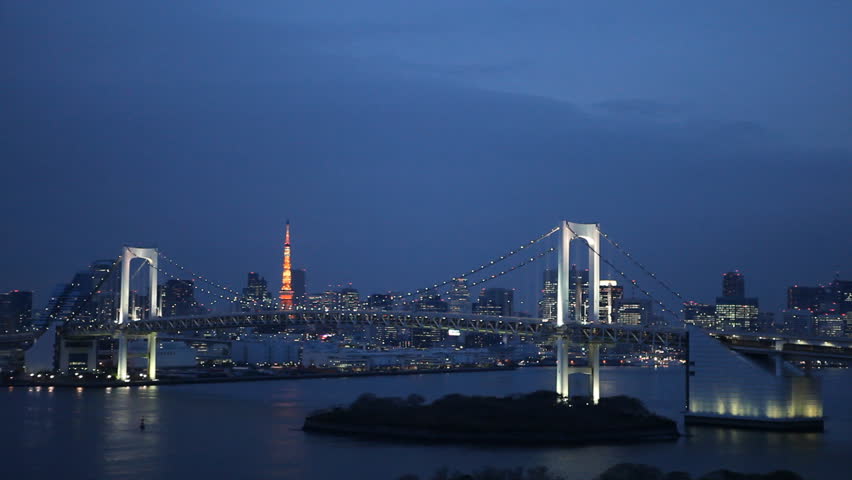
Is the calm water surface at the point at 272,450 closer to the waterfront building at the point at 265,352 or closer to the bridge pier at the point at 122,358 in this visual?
the bridge pier at the point at 122,358

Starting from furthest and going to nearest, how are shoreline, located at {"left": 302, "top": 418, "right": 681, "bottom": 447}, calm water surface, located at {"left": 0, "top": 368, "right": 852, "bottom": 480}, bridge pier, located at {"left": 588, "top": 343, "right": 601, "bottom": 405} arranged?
bridge pier, located at {"left": 588, "top": 343, "right": 601, "bottom": 405} → shoreline, located at {"left": 302, "top": 418, "right": 681, "bottom": 447} → calm water surface, located at {"left": 0, "top": 368, "right": 852, "bottom": 480}

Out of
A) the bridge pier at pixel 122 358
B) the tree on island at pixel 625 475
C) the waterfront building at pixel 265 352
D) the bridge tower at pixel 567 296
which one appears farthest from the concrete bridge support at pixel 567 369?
the waterfront building at pixel 265 352

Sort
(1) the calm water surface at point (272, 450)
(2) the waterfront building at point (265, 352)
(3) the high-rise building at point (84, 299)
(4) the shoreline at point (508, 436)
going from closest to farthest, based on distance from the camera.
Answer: (1) the calm water surface at point (272, 450), (4) the shoreline at point (508, 436), (3) the high-rise building at point (84, 299), (2) the waterfront building at point (265, 352)

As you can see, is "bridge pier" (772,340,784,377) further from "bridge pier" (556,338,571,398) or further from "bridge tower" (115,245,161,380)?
"bridge tower" (115,245,161,380)

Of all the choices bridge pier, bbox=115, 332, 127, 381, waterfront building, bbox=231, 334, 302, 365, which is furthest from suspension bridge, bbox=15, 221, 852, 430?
waterfront building, bbox=231, 334, 302, 365

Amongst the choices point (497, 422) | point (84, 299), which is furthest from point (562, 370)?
point (84, 299)

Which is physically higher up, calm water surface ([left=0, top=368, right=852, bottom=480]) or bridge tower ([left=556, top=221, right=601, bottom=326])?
bridge tower ([left=556, top=221, right=601, bottom=326])

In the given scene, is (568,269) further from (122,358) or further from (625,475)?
(122,358)

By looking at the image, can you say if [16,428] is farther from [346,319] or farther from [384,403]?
[346,319]
